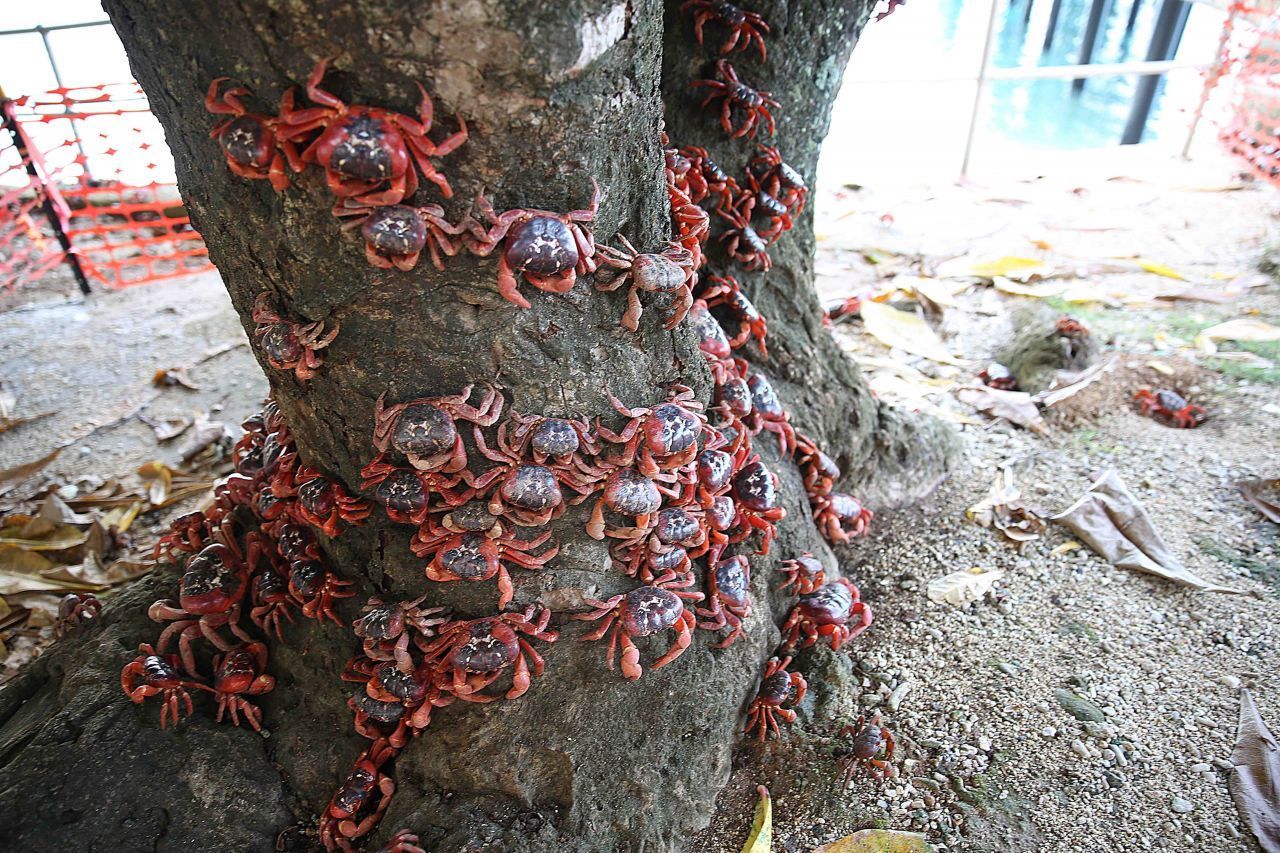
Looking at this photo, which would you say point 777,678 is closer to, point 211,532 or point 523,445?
point 523,445

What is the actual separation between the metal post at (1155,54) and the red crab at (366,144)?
1094cm

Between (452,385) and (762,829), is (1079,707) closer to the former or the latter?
(762,829)

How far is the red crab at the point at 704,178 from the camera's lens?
2875 mm

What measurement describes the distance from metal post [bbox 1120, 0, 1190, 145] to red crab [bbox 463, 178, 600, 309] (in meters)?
10.7

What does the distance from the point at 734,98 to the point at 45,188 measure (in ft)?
22.4

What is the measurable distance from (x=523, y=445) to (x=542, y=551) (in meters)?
0.34

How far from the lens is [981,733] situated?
9.32 feet

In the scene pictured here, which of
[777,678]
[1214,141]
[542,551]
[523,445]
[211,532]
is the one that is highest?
[523,445]

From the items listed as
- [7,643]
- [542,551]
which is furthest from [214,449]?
[542,551]

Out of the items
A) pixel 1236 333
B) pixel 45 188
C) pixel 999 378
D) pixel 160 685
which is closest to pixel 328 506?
pixel 160 685

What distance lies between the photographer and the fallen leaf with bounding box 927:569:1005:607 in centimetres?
342

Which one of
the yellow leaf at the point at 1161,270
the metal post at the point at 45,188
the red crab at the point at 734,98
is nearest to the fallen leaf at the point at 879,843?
the red crab at the point at 734,98

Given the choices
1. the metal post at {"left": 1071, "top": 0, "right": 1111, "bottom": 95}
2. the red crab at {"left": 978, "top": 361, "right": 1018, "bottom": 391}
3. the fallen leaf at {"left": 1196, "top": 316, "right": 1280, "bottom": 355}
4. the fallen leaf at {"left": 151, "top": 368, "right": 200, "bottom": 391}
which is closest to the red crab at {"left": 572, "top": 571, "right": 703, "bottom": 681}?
the red crab at {"left": 978, "top": 361, "right": 1018, "bottom": 391}

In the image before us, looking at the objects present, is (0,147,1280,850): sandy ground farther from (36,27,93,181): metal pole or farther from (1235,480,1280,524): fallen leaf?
(36,27,93,181): metal pole
